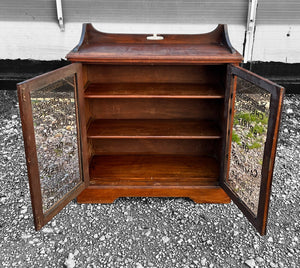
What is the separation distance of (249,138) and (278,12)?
315cm

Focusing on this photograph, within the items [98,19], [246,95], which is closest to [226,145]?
[246,95]

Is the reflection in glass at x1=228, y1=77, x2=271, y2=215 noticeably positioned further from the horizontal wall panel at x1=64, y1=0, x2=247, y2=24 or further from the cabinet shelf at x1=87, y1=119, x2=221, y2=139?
the horizontal wall panel at x1=64, y1=0, x2=247, y2=24

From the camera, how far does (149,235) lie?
101 inches

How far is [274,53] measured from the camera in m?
5.33

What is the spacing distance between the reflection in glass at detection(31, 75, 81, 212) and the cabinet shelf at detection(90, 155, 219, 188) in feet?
0.92

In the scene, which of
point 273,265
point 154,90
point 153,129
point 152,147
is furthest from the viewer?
point 152,147

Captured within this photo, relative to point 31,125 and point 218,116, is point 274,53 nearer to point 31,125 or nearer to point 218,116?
point 218,116

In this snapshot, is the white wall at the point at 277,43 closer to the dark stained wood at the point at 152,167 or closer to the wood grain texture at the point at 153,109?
the wood grain texture at the point at 153,109

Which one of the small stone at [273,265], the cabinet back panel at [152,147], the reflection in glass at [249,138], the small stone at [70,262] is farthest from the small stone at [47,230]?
the small stone at [273,265]

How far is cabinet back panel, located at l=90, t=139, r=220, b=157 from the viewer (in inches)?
128

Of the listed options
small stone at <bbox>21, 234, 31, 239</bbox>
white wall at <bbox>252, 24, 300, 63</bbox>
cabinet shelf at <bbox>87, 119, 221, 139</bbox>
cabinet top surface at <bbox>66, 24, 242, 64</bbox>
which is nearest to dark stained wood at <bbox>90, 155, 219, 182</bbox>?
cabinet shelf at <bbox>87, 119, 221, 139</bbox>

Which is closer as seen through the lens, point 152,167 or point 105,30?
point 152,167

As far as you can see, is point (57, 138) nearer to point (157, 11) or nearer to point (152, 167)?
point (152, 167)

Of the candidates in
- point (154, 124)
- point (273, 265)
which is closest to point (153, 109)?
point (154, 124)
